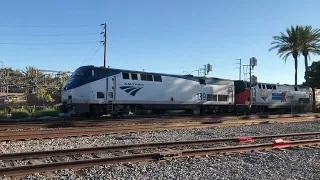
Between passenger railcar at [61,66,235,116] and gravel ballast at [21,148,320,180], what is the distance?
483 inches

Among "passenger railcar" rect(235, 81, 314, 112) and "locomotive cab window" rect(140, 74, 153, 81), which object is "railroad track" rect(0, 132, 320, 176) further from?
"passenger railcar" rect(235, 81, 314, 112)

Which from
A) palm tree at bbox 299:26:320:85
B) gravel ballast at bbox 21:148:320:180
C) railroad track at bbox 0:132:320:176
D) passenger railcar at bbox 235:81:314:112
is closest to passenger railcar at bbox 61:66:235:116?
passenger railcar at bbox 235:81:314:112

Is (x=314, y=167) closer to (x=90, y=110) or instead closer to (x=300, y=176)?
(x=300, y=176)

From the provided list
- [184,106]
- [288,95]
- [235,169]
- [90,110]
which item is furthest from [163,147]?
[288,95]

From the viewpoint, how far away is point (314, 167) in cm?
834

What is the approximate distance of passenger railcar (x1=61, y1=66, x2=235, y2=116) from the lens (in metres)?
20.0

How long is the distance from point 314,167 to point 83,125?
38.4 feet

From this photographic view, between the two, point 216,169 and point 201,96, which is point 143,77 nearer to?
point 201,96

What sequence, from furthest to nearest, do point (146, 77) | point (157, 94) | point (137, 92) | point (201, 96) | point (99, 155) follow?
point (201, 96)
point (157, 94)
point (146, 77)
point (137, 92)
point (99, 155)

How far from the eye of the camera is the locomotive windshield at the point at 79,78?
19922 millimetres

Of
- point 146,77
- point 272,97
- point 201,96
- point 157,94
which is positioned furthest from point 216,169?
point 272,97

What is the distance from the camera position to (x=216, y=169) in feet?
26.0

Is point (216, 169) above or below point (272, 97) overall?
below

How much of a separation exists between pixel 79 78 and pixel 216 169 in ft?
45.4
